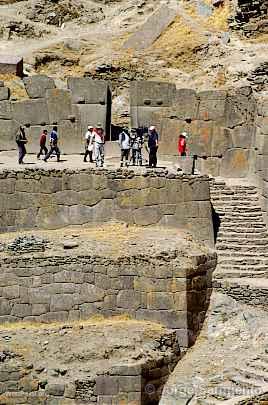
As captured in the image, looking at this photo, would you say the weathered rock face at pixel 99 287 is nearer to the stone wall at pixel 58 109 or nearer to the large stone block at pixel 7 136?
the large stone block at pixel 7 136

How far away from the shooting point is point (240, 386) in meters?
13.6

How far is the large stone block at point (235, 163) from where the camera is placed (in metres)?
19.7

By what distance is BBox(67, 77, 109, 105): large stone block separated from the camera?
20.5 m

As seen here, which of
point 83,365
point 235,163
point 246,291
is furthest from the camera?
point 235,163

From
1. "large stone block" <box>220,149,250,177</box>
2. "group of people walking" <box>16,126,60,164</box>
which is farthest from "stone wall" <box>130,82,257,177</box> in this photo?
"group of people walking" <box>16,126,60,164</box>

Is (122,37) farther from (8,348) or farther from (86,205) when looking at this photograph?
(8,348)

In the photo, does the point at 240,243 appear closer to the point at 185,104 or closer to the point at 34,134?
the point at 185,104

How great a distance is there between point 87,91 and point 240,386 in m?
9.88

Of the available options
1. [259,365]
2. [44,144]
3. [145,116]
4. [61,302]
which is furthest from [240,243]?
[44,144]

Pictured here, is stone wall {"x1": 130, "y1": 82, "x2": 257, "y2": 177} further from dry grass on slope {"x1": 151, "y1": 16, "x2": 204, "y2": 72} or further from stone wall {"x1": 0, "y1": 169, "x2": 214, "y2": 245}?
dry grass on slope {"x1": 151, "y1": 16, "x2": 204, "y2": 72}

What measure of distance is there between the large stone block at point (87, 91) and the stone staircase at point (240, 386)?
9162 millimetres

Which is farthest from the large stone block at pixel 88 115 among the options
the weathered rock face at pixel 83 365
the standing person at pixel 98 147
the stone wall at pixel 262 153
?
the weathered rock face at pixel 83 365

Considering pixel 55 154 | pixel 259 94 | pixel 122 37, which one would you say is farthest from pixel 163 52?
pixel 55 154

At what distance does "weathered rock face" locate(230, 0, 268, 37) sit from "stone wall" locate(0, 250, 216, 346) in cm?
1388
